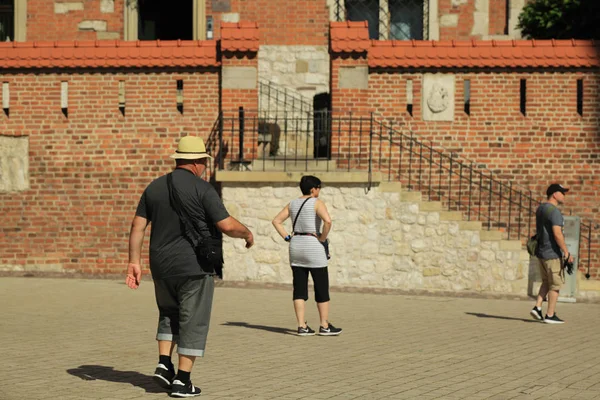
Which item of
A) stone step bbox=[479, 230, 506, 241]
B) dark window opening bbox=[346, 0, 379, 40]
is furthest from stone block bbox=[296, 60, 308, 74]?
stone step bbox=[479, 230, 506, 241]

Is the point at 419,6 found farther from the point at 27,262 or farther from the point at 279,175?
the point at 27,262

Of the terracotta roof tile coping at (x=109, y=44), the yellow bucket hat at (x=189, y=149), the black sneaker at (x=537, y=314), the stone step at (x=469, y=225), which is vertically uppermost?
the terracotta roof tile coping at (x=109, y=44)

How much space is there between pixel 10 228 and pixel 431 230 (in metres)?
6.73

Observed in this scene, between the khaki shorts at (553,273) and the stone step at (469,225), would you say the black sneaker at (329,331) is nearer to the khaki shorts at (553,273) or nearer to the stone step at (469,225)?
the khaki shorts at (553,273)

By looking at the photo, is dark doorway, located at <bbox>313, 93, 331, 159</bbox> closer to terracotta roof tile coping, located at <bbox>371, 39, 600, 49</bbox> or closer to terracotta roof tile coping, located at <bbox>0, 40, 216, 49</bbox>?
terracotta roof tile coping, located at <bbox>371, 39, 600, 49</bbox>

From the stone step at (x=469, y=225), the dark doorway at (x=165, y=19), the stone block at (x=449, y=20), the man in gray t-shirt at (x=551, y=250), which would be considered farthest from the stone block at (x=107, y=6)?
the man in gray t-shirt at (x=551, y=250)

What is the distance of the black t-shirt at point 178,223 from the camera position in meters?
7.54

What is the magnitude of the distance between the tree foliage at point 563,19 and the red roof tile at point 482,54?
242 cm

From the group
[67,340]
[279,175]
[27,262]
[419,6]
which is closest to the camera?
[67,340]

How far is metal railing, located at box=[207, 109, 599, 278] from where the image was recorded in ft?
57.8

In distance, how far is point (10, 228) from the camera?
18188mm

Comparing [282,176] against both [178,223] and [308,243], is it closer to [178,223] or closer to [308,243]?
[308,243]

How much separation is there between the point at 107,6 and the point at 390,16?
5.80 meters

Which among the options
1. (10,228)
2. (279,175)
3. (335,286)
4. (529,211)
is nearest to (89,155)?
(10,228)
